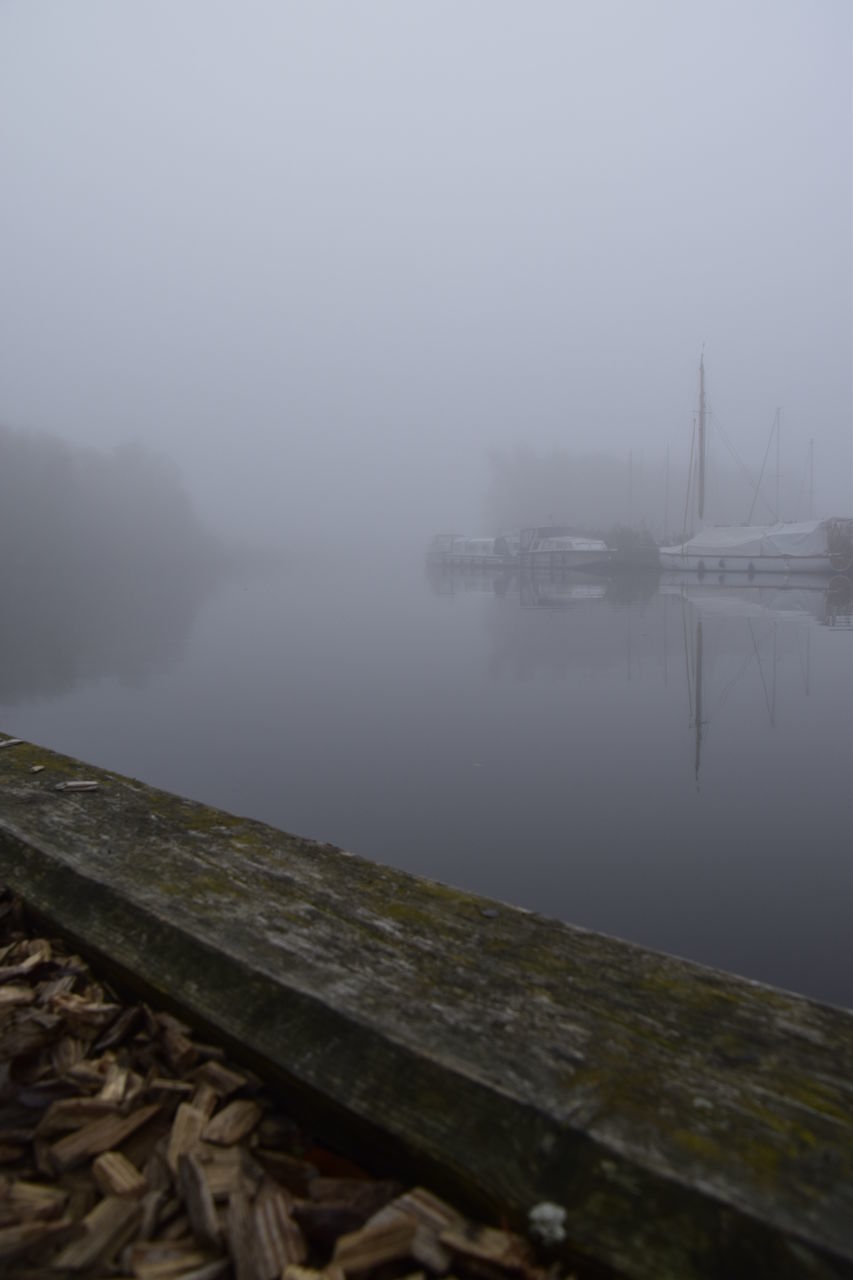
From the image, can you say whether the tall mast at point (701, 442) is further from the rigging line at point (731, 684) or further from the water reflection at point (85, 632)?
the rigging line at point (731, 684)

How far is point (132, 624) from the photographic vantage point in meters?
19.7

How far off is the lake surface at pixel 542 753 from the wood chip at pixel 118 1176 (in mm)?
3159

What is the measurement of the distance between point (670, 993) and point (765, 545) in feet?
154

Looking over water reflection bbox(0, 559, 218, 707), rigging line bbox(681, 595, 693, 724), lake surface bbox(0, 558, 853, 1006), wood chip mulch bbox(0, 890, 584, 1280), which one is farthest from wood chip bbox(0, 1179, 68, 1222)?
water reflection bbox(0, 559, 218, 707)

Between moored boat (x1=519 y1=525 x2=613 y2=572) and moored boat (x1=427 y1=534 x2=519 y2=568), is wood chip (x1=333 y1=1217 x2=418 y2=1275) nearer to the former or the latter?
moored boat (x1=519 y1=525 x2=613 y2=572)

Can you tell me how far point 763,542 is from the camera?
1783 inches

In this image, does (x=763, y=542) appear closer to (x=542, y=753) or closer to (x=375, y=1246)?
(x=542, y=753)

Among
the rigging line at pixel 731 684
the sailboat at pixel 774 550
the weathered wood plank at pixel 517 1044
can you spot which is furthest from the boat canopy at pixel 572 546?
the weathered wood plank at pixel 517 1044

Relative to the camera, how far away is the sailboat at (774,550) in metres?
44.1

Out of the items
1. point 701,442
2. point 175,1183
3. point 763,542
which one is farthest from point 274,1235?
point 701,442

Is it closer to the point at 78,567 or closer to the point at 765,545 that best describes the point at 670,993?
the point at 765,545

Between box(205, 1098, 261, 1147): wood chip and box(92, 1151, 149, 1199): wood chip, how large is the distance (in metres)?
0.10

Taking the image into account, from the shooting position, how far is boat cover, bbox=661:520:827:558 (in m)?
44.6

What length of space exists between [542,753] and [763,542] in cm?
4130
